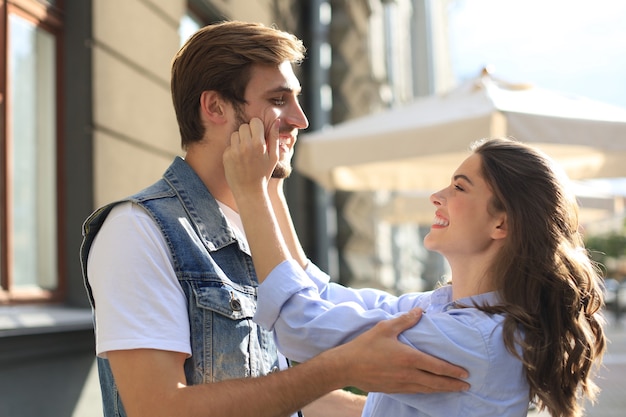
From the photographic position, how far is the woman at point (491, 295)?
6.90ft

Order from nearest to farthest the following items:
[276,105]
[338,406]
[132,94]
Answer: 1. [276,105]
2. [338,406]
3. [132,94]

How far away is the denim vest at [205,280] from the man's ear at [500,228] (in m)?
0.70

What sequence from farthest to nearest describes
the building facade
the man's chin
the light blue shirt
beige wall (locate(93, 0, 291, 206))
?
beige wall (locate(93, 0, 291, 206)) < the building facade < the man's chin < the light blue shirt

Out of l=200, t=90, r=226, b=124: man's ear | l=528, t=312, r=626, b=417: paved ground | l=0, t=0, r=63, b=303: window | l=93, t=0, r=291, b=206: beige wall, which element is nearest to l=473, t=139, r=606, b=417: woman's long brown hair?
l=200, t=90, r=226, b=124: man's ear

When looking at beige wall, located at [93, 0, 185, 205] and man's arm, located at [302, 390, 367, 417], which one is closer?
man's arm, located at [302, 390, 367, 417]

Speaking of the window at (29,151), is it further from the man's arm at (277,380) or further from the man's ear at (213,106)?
the man's arm at (277,380)

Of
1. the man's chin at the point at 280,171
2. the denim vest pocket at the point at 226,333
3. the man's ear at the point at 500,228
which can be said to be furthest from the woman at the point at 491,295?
the man's chin at the point at 280,171

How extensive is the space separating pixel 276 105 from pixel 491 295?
0.88m

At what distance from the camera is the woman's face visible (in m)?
2.32

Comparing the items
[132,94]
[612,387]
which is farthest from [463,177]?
[612,387]

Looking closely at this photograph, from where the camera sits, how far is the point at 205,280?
214cm

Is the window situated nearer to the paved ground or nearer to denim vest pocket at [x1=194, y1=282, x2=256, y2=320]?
denim vest pocket at [x1=194, y1=282, x2=256, y2=320]

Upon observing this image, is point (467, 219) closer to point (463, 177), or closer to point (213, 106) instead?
point (463, 177)

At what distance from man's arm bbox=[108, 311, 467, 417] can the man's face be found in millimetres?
729
